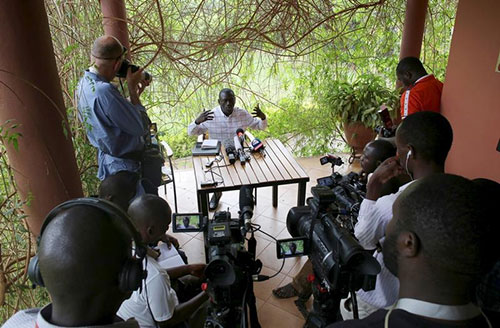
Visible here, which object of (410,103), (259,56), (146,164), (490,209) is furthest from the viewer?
(259,56)

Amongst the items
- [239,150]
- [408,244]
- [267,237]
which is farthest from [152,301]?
[239,150]

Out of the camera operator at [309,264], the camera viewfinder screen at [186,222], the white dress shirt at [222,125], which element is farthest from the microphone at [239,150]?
the camera viewfinder screen at [186,222]

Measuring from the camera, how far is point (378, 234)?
4.70ft

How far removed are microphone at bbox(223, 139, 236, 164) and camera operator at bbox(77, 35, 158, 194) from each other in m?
0.84

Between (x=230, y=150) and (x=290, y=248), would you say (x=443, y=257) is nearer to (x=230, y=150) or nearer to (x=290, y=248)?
(x=290, y=248)

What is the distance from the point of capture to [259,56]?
13.5 ft

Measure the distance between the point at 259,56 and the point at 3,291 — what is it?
3490mm

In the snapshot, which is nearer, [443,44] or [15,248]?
[15,248]

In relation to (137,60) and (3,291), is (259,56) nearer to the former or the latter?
(137,60)

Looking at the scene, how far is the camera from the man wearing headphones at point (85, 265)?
767 mm

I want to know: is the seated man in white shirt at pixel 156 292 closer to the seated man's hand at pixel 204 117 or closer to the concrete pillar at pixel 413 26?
the seated man's hand at pixel 204 117

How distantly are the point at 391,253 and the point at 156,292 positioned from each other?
0.88 meters

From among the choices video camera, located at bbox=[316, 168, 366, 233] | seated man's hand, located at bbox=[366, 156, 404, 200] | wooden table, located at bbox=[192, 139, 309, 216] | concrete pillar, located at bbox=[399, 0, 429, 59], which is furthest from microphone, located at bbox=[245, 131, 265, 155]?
concrete pillar, located at bbox=[399, 0, 429, 59]

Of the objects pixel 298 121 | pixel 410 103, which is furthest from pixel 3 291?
pixel 298 121
